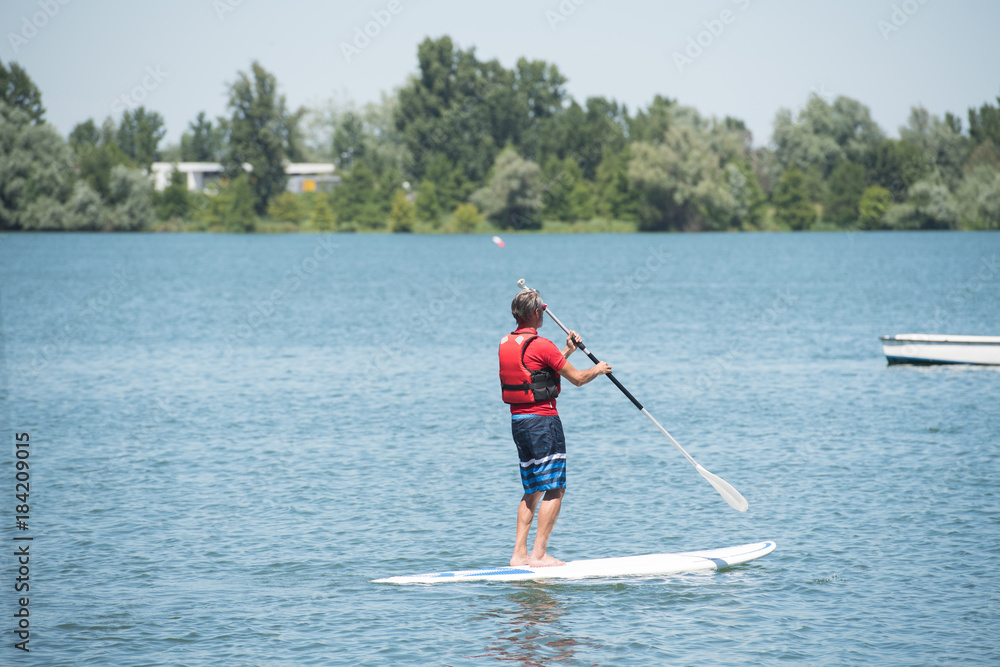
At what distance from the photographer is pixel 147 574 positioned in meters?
9.27

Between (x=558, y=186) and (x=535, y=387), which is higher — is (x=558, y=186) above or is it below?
above

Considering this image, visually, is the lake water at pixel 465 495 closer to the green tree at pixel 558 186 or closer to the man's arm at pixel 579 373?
the man's arm at pixel 579 373

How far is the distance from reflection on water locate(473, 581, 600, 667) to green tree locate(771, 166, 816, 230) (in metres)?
96.8

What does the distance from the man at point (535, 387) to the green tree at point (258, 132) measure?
4039 inches

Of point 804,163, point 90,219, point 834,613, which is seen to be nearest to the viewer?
point 834,613

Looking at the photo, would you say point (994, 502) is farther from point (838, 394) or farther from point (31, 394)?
point (31, 394)

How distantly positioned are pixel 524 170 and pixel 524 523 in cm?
9055

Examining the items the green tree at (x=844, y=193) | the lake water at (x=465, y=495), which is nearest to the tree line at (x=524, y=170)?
the green tree at (x=844, y=193)

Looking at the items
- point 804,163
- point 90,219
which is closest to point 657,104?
point 804,163

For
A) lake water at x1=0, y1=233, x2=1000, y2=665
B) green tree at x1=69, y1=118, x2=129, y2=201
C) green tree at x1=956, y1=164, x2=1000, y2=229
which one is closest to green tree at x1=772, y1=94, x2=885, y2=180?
green tree at x1=956, y1=164, x2=1000, y2=229

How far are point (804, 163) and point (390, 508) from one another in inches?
3906

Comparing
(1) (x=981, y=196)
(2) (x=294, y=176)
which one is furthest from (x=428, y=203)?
(1) (x=981, y=196)

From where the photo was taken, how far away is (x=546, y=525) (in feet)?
28.9

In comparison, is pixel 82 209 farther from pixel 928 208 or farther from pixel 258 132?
pixel 928 208
